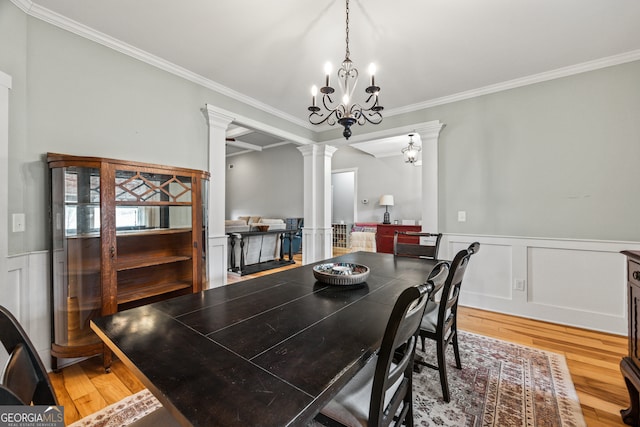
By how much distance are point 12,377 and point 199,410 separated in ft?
1.30

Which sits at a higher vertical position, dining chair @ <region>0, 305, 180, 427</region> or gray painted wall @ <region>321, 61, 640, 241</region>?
gray painted wall @ <region>321, 61, 640, 241</region>

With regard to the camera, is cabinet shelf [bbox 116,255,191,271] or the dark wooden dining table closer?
the dark wooden dining table

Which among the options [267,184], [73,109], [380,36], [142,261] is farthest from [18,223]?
[267,184]

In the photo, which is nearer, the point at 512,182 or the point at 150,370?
the point at 150,370

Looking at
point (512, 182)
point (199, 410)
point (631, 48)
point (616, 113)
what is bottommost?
point (199, 410)

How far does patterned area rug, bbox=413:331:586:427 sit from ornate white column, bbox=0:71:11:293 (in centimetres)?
262

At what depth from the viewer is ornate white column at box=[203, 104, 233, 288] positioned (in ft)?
9.62

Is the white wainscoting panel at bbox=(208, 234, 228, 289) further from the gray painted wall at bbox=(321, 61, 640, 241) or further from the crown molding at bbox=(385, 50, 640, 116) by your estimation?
the crown molding at bbox=(385, 50, 640, 116)

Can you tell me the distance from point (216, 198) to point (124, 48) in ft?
5.00

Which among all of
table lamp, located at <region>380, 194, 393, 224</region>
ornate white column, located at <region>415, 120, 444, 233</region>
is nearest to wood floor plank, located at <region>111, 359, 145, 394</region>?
ornate white column, located at <region>415, 120, 444, 233</region>

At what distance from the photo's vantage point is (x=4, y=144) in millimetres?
1650

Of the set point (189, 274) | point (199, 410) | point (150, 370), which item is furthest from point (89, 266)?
point (199, 410)

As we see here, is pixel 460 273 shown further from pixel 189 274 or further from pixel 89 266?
pixel 89 266

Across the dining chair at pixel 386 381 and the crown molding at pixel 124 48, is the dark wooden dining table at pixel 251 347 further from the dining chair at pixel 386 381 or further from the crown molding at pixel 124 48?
the crown molding at pixel 124 48
